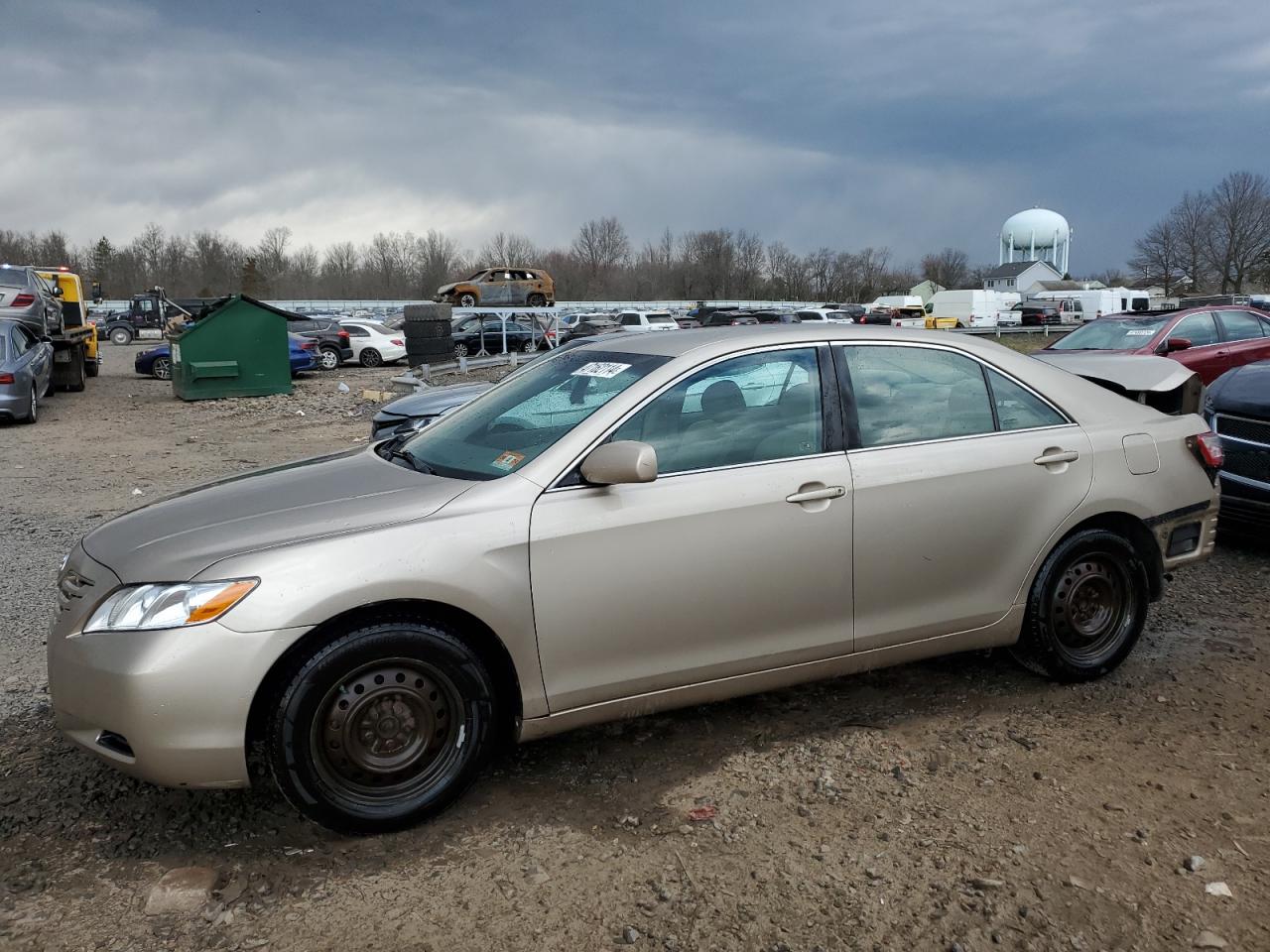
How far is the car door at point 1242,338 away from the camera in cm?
1216

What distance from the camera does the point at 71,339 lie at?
20.2m

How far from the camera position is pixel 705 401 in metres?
3.66

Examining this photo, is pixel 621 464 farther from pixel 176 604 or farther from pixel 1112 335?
pixel 1112 335

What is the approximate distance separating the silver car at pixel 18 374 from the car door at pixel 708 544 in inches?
564

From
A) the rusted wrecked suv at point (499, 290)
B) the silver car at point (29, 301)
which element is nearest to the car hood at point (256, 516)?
the silver car at point (29, 301)

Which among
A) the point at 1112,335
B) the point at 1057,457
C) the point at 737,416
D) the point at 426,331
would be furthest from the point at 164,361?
the point at 1057,457

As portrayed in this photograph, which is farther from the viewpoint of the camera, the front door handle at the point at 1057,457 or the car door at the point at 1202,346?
the car door at the point at 1202,346

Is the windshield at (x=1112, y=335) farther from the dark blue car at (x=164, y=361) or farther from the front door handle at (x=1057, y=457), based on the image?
the dark blue car at (x=164, y=361)

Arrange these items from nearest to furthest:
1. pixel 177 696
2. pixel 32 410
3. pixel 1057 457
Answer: pixel 177 696 → pixel 1057 457 → pixel 32 410

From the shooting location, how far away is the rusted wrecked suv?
3894 centimetres

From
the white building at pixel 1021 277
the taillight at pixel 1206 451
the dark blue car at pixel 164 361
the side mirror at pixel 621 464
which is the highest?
the white building at pixel 1021 277

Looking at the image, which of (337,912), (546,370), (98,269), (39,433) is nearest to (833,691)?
(546,370)

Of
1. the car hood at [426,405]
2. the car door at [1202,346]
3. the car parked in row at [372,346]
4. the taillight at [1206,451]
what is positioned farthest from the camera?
the car parked in row at [372,346]

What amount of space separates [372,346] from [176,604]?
27.2 m
